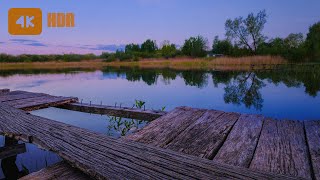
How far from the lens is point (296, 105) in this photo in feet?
38.6

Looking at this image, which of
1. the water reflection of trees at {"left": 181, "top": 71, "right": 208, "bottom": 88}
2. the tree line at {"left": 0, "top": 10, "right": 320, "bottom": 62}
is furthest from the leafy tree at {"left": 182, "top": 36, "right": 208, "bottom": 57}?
the water reflection of trees at {"left": 181, "top": 71, "right": 208, "bottom": 88}

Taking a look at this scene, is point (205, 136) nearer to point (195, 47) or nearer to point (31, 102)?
point (31, 102)

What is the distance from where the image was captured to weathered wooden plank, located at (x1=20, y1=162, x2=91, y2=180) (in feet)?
7.38

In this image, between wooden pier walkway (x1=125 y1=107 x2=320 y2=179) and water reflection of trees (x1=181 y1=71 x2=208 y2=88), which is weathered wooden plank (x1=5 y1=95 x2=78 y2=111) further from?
water reflection of trees (x1=181 y1=71 x2=208 y2=88)

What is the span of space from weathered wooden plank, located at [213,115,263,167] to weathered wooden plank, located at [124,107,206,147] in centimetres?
66

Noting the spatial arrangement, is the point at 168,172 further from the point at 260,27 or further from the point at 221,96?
the point at 260,27

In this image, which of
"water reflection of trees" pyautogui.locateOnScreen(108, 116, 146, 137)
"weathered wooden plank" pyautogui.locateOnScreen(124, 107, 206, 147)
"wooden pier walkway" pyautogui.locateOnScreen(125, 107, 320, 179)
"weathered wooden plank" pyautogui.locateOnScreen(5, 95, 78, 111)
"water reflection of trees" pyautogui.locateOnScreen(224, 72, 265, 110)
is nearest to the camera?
"wooden pier walkway" pyautogui.locateOnScreen(125, 107, 320, 179)

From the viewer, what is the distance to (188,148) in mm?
2994

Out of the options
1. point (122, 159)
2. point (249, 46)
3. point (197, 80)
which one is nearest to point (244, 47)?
point (249, 46)

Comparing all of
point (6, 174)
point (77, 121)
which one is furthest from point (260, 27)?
point (6, 174)

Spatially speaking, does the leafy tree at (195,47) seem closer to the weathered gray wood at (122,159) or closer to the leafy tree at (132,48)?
the leafy tree at (132,48)

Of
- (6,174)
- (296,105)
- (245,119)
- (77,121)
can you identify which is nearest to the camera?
(245,119)

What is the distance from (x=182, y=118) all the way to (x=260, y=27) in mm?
52750

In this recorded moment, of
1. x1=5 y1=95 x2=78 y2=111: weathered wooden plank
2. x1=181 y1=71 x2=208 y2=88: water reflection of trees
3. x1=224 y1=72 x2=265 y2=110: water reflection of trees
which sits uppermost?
x1=5 y1=95 x2=78 y2=111: weathered wooden plank
